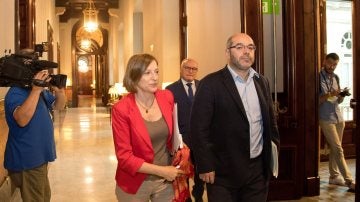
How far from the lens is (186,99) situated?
177 inches

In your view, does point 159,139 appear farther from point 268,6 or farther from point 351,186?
point 351,186

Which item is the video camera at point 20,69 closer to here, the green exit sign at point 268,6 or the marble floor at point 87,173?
the marble floor at point 87,173

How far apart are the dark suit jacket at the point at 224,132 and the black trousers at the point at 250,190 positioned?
3 centimetres

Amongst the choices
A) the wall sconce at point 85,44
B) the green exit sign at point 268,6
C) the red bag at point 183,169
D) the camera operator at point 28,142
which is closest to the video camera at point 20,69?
the camera operator at point 28,142

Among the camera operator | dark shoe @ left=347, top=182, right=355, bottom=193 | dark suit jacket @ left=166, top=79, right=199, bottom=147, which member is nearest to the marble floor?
dark shoe @ left=347, top=182, right=355, bottom=193

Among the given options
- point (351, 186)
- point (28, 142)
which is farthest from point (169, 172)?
point (351, 186)

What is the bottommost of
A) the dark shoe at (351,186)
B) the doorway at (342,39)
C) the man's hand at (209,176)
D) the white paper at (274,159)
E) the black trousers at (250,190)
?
the dark shoe at (351,186)

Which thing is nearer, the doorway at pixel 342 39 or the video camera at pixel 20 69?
the video camera at pixel 20 69

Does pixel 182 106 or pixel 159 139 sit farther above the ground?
pixel 182 106

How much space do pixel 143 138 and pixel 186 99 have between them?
2.28 m

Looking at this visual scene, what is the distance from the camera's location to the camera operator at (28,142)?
2.98m

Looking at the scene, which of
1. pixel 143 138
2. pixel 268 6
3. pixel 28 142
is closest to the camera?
pixel 143 138

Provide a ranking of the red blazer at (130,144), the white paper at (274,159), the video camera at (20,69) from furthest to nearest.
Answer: the video camera at (20,69) → the white paper at (274,159) → the red blazer at (130,144)

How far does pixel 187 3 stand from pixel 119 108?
4.57 meters
